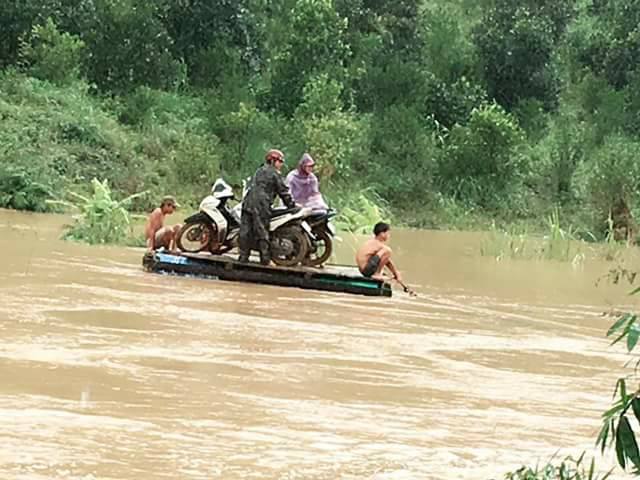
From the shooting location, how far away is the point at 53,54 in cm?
2766

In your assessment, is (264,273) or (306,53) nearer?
(264,273)

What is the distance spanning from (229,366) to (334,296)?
454cm

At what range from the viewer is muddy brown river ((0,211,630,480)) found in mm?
5797

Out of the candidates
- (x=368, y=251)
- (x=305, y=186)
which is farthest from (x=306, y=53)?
(x=368, y=251)

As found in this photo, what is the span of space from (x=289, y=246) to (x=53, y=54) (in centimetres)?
1589

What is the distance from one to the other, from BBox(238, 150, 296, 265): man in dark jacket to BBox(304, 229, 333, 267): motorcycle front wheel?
499 mm

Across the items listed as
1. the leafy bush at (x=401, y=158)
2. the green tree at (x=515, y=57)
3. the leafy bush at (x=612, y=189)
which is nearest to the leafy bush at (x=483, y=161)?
the leafy bush at (x=401, y=158)

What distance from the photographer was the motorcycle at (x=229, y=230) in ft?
43.3

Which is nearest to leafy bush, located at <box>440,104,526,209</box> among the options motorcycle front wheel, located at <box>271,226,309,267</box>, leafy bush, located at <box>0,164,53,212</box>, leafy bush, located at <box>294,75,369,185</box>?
leafy bush, located at <box>294,75,369,185</box>

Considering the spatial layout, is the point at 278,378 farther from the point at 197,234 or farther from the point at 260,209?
the point at 197,234

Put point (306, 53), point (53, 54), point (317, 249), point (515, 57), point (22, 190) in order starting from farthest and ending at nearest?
1. point (515, 57)
2. point (306, 53)
3. point (53, 54)
4. point (22, 190)
5. point (317, 249)

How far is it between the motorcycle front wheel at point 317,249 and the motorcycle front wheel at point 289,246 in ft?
0.35

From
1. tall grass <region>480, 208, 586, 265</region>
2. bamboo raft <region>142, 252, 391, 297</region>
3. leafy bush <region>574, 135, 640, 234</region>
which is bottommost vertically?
bamboo raft <region>142, 252, 391, 297</region>

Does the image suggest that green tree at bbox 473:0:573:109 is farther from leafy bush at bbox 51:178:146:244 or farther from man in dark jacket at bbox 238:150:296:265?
man in dark jacket at bbox 238:150:296:265
